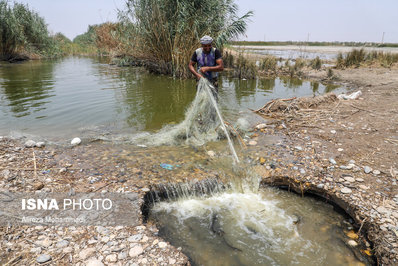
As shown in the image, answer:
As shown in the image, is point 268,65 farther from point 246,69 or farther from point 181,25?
point 181,25

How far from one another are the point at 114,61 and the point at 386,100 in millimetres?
17201

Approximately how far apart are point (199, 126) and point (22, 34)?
70.7ft

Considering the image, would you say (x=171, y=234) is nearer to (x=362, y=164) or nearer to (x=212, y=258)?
(x=212, y=258)

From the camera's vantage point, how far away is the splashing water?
190 inches

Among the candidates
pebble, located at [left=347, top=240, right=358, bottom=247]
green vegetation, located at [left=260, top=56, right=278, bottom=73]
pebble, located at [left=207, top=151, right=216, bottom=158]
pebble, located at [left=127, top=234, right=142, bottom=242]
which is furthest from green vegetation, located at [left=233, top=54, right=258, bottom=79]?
pebble, located at [left=127, top=234, right=142, bottom=242]

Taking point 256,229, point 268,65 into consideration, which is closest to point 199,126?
point 256,229

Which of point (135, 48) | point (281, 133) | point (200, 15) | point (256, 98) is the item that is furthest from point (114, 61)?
point (281, 133)

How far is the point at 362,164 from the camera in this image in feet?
12.5

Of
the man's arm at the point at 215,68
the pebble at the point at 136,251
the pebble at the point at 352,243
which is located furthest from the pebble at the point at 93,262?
the man's arm at the point at 215,68

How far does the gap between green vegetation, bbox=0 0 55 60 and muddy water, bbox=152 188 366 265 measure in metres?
22.3

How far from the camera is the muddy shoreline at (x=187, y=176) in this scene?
87.7 inches

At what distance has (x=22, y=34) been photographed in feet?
62.6

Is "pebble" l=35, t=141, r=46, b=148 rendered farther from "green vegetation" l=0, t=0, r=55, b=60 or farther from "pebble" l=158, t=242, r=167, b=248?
"green vegetation" l=0, t=0, r=55, b=60

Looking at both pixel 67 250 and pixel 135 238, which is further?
pixel 135 238
